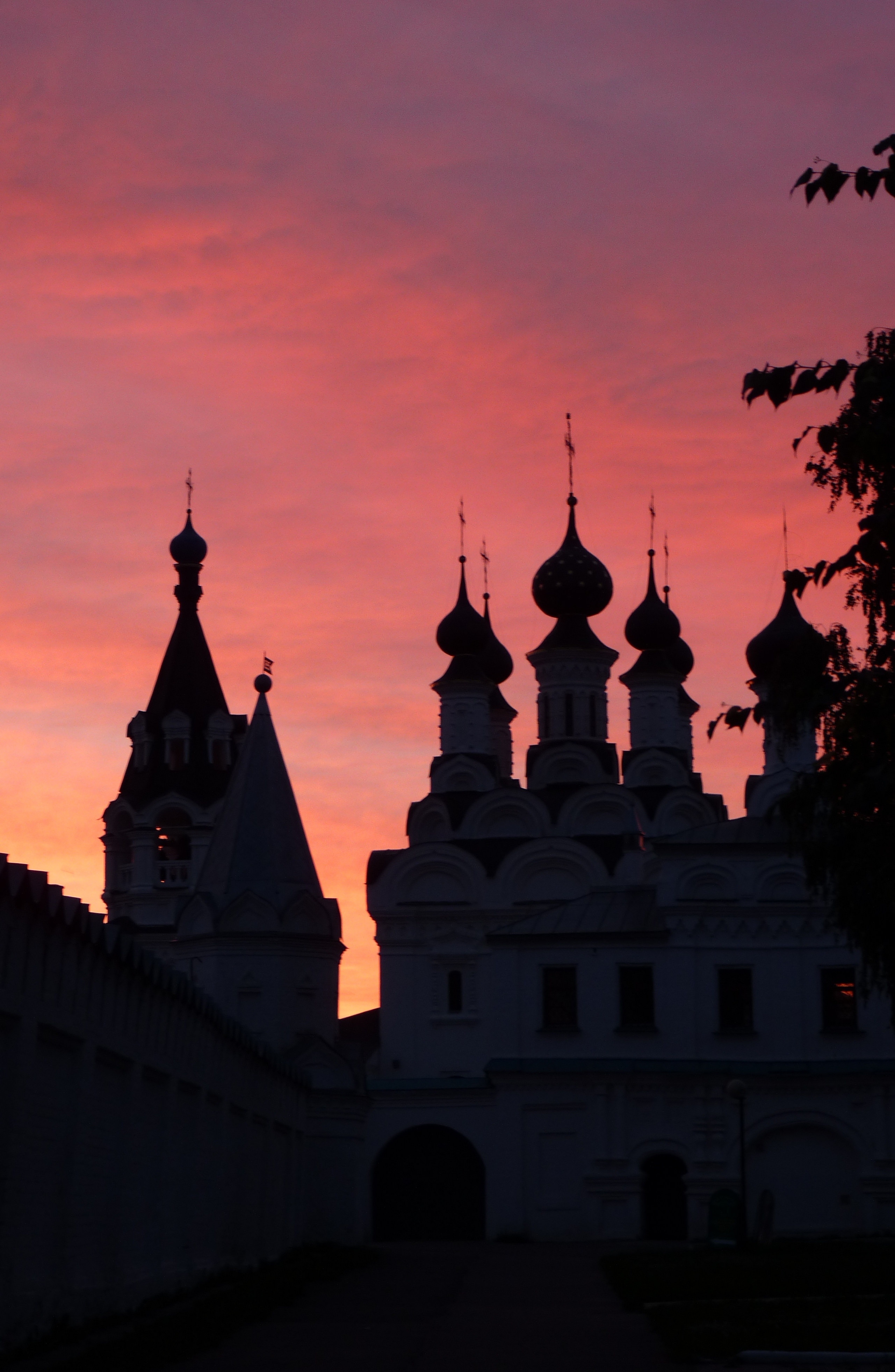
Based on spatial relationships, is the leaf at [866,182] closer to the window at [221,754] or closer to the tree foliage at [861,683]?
the tree foliage at [861,683]

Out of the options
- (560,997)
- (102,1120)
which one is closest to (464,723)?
(560,997)

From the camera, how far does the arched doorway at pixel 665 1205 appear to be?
32.0 meters

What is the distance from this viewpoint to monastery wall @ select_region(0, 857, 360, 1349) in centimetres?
1103

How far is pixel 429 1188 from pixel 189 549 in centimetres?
2820

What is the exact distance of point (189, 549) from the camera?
57.2 meters

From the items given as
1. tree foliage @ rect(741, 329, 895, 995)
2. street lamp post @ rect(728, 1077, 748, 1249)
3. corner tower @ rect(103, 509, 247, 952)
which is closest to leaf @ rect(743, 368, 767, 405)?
tree foliage @ rect(741, 329, 895, 995)

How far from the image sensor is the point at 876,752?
38.9 feet

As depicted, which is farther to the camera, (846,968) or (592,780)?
(592,780)

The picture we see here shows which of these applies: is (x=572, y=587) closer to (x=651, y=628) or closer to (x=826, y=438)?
(x=651, y=628)

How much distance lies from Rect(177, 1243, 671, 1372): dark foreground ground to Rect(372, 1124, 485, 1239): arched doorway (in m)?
12.2

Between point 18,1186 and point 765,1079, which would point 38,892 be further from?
point 765,1079

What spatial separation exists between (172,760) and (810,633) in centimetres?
4139

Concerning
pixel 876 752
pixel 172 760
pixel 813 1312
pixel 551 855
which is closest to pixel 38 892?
pixel 876 752

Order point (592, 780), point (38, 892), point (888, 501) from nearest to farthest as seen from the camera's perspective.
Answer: point (38, 892) → point (888, 501) → point (592, 780)
